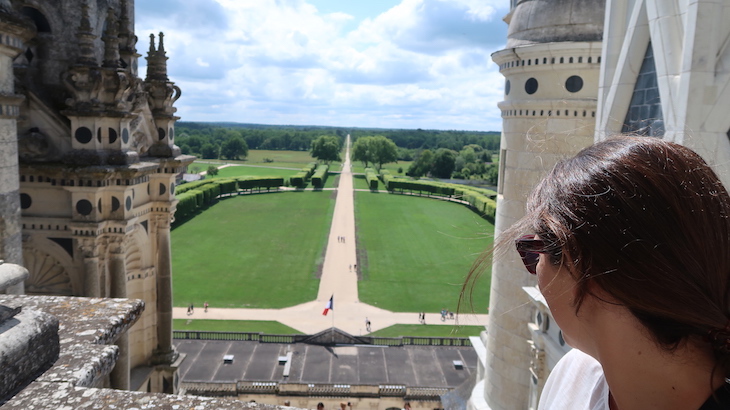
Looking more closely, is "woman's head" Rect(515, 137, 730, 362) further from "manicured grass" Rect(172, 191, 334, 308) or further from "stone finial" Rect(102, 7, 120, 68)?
"manicured grass" Rect(172, 191, 334, 308)

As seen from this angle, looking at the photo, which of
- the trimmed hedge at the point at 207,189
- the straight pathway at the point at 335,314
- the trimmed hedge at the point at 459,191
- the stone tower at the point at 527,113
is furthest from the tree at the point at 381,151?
the stone tower at the point at 527,113

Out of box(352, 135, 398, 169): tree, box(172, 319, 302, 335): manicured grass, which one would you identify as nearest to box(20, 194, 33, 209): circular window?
box(172, 319, 302, 335): manicured grass

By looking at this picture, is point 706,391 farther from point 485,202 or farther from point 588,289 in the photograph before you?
point 485,202

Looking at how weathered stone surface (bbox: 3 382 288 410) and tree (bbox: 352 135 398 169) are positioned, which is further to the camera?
tree (bbox: 352 135 398 169)

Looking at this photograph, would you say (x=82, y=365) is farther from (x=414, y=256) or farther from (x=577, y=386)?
(x=414, y=256)

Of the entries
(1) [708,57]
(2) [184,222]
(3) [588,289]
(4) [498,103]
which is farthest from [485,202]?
(3) [588,289]
